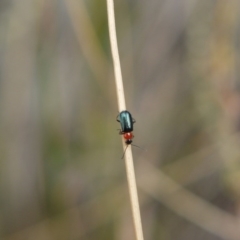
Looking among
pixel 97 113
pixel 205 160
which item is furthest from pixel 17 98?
pixel 205 160

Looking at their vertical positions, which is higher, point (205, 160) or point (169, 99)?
point (169, 99)

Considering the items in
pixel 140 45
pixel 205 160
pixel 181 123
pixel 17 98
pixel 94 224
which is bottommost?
pixel 94 224

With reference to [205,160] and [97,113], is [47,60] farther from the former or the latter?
[205,160]

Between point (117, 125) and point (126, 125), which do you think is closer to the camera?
point (126, 125)

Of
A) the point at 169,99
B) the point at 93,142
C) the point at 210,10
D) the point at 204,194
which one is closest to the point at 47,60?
the point at 93,142

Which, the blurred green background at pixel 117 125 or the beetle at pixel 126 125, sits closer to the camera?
the beetle at pixel 126 125

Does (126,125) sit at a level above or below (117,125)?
below

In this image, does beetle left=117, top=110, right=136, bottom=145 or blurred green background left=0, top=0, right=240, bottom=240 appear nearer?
beetle left=117, top=110, right=136, bottom=145
